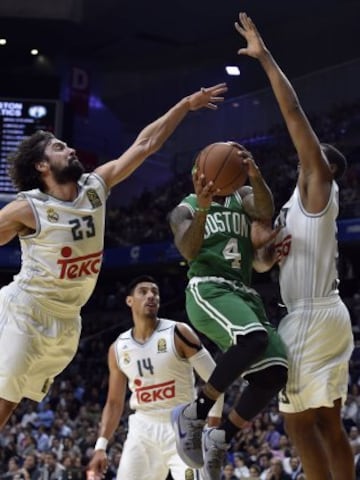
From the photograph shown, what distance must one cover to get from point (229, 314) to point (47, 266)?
1.26 meters

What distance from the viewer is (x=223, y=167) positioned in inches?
228

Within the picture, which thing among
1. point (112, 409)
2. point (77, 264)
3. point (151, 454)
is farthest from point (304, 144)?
point (112, 409)

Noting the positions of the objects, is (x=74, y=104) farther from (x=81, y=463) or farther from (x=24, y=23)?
(x=81, y=463)

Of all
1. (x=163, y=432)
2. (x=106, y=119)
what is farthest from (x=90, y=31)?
(x=163, y=432)

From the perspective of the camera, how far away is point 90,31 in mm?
26734

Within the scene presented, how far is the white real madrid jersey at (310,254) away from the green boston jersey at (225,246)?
26 centimetres

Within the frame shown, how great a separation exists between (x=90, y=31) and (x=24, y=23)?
2.28 m

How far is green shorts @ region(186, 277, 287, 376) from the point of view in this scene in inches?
219

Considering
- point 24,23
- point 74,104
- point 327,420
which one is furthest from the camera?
point 74,104

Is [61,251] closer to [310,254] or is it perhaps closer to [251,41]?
[310,254]

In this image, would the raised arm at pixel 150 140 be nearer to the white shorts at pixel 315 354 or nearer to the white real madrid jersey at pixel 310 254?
the white real madrid jersey at pixel 310 254

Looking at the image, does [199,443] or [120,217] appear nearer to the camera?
[199,443]

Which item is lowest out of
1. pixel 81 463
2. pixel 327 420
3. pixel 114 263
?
pixel 81 463

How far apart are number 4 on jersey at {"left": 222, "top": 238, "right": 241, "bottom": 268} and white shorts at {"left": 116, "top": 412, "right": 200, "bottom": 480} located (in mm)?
2446
